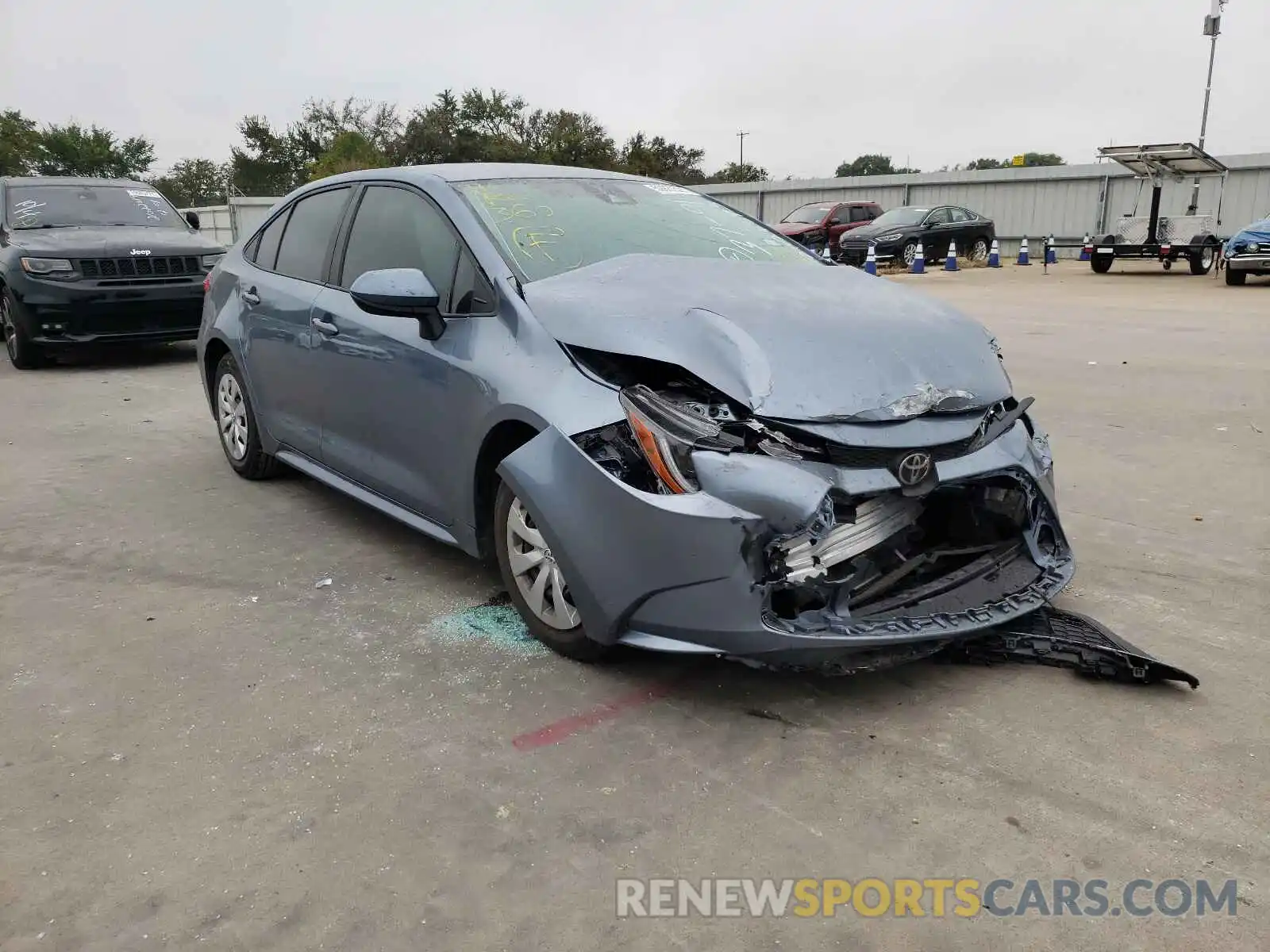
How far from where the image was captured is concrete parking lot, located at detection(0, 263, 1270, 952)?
7.07 ft

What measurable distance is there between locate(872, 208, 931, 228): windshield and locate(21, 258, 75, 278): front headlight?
58.6 ft

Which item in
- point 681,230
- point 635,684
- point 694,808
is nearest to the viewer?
point 694,808

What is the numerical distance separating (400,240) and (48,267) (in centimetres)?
660

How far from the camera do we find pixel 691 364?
115 inches

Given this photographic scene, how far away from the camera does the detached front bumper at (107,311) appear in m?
8.94

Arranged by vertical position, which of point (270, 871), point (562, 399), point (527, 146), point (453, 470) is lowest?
point (270, 871)

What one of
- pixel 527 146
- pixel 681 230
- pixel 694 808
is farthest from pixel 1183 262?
pixel 527 146

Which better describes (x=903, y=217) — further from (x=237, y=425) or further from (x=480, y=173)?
(x=480, y=173)

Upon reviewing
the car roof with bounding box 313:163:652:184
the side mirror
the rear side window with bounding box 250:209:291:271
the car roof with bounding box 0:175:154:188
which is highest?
the car roof with bounding box 0:175:154:188

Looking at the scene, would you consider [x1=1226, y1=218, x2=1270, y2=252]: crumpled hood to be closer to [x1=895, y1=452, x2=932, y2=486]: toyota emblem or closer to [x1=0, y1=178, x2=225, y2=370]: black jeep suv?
[x1=0, y1=178, x2=225, y2=370]: black jeep suv

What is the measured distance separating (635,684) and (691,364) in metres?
1.04

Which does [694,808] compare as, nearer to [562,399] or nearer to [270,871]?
[270,871]

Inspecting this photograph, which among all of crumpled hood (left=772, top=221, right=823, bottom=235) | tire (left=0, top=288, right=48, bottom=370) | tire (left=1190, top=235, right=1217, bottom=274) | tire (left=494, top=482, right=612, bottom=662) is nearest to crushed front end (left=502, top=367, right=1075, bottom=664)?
tire (left=494, top=482, right=612, bottom=662)

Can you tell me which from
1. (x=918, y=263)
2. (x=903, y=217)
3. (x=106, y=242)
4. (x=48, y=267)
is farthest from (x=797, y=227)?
(x=48, y=267)
